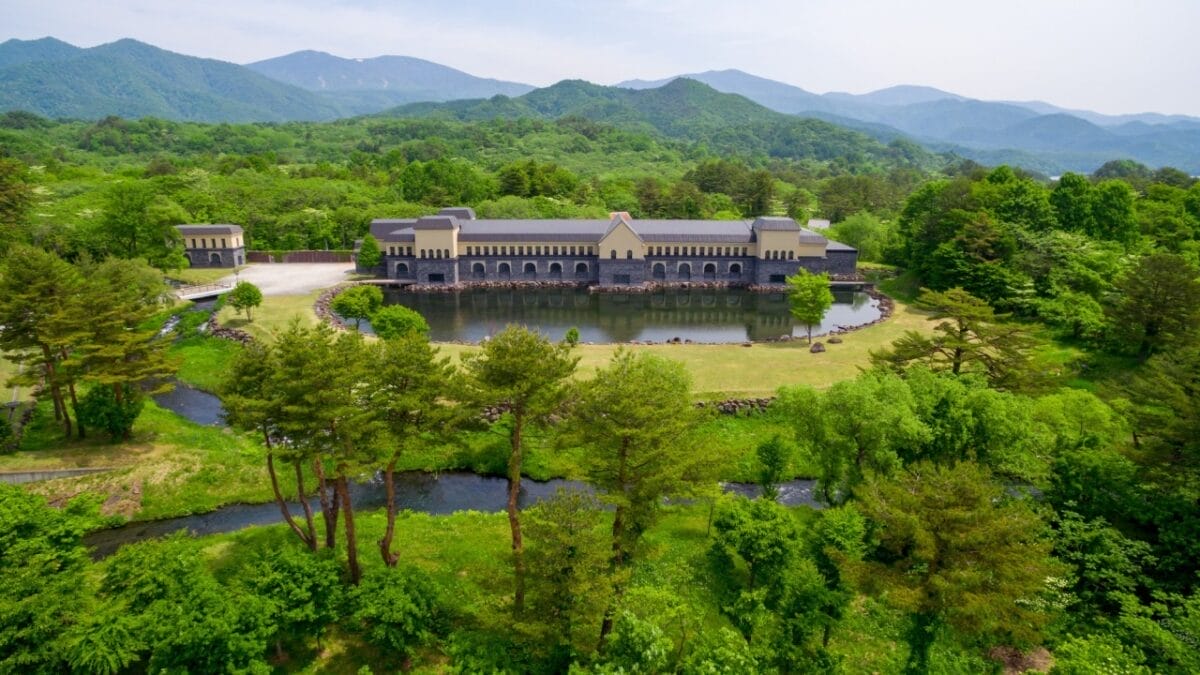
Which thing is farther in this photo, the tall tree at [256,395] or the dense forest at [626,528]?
the tall tree at [256,395]

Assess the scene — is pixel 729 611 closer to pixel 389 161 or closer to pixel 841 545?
pixel 841 545

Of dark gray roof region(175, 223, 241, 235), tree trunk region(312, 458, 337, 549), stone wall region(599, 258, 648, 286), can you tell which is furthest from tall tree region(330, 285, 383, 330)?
tree trunk region(312, 458, 337, 549)

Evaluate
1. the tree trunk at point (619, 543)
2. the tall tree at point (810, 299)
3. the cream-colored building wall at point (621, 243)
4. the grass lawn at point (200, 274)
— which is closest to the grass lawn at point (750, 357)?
the tall tree at point (810, 299)

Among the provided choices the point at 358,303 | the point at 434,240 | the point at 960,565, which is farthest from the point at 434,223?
the point at 960,565

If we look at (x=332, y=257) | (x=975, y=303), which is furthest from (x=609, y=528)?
(x=332, y=257)

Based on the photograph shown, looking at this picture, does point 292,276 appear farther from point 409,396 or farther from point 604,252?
point 409,396

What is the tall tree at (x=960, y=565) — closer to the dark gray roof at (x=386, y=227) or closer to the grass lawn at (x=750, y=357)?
the grass lawn at (x=750, y=357)


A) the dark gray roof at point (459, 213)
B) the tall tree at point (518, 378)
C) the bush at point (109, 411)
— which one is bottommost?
the bush at point (109, 411)
